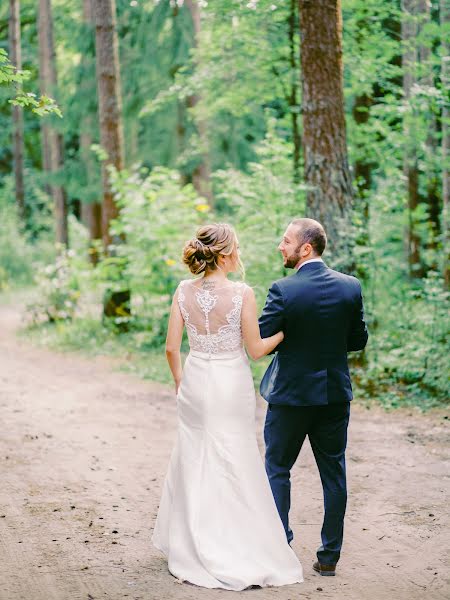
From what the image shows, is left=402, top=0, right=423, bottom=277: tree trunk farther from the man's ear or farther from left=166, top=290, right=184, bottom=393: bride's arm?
left=166, top=290, right=184, bottom=393: bride's arm

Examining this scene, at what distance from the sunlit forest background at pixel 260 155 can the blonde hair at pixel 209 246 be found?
258 centimetres

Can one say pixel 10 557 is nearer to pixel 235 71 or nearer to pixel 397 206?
pixel 397 206

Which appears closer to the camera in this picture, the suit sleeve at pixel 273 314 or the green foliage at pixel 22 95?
the suit sleeve at pixel 273 314

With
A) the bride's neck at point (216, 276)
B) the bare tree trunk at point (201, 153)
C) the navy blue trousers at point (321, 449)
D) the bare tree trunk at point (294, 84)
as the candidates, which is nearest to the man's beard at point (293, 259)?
the bride's neck at point (216, 276)

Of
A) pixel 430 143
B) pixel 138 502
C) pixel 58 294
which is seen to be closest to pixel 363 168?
pixel 430 143

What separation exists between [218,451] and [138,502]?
1.83m

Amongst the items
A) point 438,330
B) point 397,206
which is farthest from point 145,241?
point 438,330

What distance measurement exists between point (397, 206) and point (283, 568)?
7.71 meters

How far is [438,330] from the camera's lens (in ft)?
32.6

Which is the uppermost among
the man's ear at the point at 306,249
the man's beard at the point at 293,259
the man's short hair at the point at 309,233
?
the man's short hair at the point at 309,233

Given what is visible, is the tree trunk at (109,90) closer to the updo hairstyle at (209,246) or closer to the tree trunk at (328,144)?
the tree trunk at (328,144)

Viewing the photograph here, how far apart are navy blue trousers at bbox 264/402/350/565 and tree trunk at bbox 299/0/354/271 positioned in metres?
5.26

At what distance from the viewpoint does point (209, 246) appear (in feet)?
15.3

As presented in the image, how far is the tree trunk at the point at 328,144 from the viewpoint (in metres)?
9.73
